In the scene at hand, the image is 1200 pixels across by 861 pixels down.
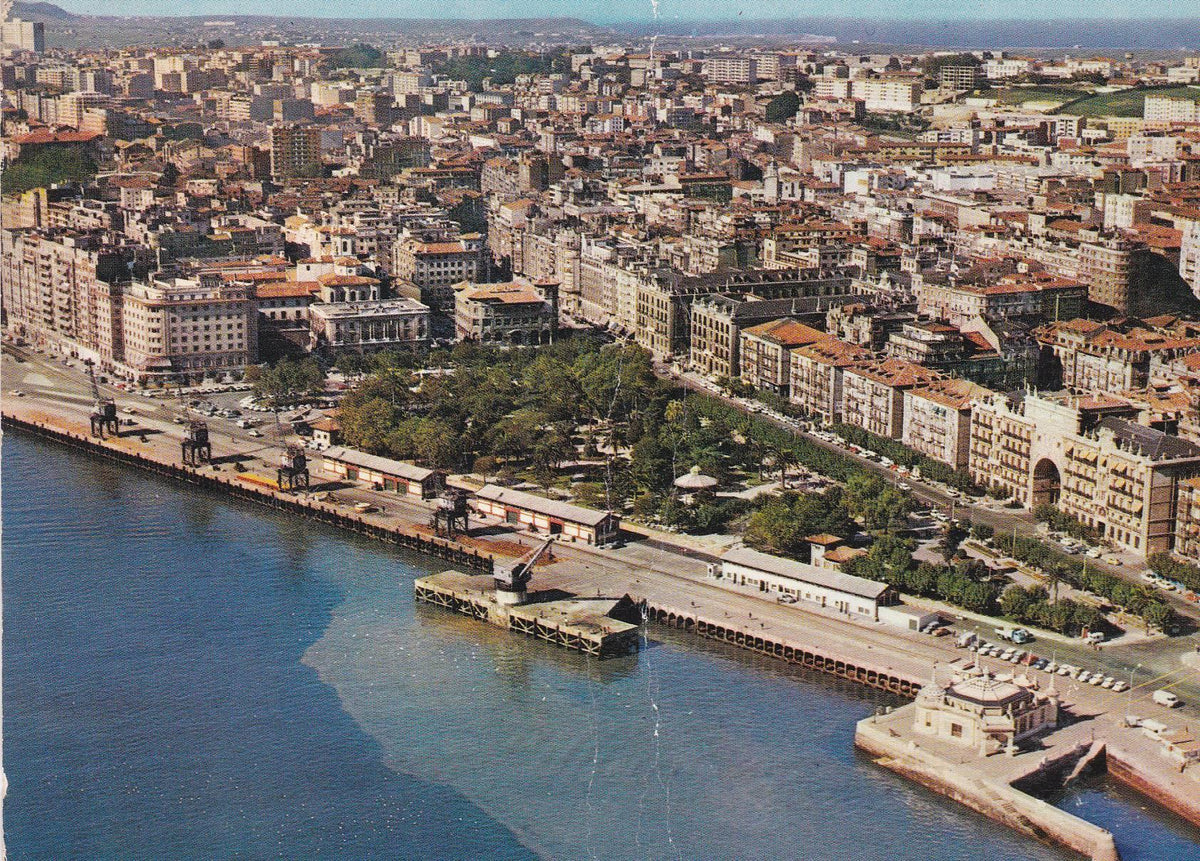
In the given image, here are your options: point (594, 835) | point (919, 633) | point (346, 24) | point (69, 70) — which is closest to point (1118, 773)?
point (919, 633)

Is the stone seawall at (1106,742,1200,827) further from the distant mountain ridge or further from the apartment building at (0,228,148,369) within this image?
the distant mountain ridge

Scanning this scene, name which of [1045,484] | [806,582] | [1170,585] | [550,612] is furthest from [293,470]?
[1170,585]

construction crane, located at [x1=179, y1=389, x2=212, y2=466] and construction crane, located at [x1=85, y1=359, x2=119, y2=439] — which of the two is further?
construction crane, located at [x1=85, y1=359, x2=119, y2=439]

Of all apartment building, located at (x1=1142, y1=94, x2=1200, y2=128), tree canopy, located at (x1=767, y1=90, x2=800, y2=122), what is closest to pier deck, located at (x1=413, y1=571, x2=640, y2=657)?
apartment building, located at (x1=1142, y1=94, x2=1200, y2=128)

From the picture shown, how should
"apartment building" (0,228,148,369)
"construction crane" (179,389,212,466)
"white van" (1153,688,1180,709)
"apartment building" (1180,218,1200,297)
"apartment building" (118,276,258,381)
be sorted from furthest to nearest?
"apartment building" (1180,218,1200,297)
"apartment building" (0,228,148,369)
"apartment building" (118,276,258,381)
"construction crane" (179,389,212,466)
"white van" (1153,688,1180,709)

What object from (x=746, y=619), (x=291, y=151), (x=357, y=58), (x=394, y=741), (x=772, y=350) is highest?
(x=357, y=58)

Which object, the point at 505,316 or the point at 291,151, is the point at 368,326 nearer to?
the point at 505,316
